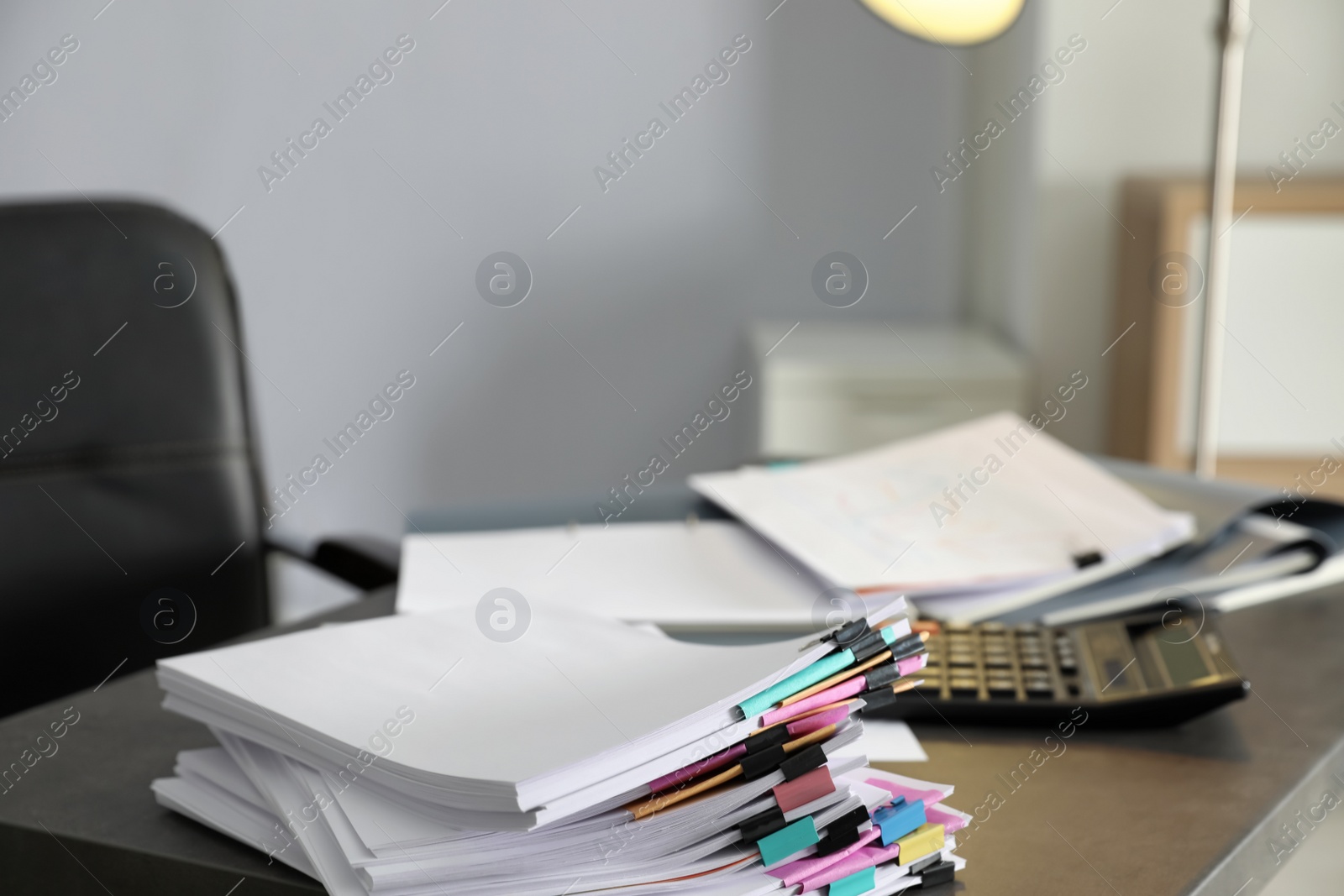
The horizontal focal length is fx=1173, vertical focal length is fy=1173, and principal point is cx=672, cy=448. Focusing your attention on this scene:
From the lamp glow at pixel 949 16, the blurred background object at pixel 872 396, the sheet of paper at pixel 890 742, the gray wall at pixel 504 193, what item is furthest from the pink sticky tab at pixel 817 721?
the gray wall at pixel 504 193

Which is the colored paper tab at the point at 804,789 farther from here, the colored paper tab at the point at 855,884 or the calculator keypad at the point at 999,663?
the calculator keypad at the point at 999,663

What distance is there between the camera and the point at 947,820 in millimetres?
506

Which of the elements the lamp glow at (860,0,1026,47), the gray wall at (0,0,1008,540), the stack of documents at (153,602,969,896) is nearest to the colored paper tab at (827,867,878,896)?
the stack of documents at (153,602,969,896)

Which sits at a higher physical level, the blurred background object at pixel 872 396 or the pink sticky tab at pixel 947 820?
the blurred background object at pixel 872 396

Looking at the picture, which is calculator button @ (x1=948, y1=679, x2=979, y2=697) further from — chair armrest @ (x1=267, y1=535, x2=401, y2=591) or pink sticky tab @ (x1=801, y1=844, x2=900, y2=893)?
chair armrest @ (x1=267, y1=535, x2=401, y2=591)

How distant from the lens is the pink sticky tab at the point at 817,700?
0.48 meters

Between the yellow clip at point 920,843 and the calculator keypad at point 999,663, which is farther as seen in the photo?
the calculator keypad at point 999,663

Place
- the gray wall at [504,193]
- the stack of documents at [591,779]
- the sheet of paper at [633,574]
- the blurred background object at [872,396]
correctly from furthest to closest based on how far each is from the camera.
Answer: the gray wall at [504,193], the blurred background object at [872,396], the sheet of paper at [633,574], the stack of documents at [591,779]

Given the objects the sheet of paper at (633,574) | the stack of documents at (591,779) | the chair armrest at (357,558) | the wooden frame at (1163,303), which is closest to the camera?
the stack of documents at (591,779)

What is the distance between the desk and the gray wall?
70.4 inches

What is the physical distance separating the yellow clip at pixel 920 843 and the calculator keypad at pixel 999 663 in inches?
6.8

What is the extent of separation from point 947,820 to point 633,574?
39 centimetres

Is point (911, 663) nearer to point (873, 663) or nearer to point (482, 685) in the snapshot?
point (873, 663)

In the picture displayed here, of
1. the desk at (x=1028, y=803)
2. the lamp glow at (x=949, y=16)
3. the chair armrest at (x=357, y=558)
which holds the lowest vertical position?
the desk at (x=1028, y=803)
